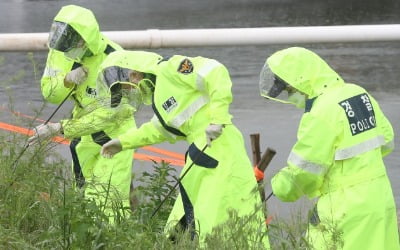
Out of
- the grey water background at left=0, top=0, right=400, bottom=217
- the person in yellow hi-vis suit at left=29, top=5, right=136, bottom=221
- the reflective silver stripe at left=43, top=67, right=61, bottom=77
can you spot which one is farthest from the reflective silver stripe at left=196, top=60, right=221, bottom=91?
the reflective silver stripe at left=43, top=67, right=61, bottom=77

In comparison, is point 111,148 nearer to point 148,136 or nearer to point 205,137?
point 148,136

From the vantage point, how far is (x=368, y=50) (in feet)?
47.9

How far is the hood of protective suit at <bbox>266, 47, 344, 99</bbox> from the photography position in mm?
5352

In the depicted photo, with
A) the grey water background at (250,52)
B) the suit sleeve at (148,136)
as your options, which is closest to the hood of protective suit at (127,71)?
the suit sleeve at (148,136)

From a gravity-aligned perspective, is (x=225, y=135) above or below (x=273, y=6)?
above

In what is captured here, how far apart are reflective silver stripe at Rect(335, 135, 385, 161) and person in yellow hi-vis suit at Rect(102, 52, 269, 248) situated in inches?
29.2

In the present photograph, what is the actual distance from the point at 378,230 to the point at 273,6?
14.4 meters

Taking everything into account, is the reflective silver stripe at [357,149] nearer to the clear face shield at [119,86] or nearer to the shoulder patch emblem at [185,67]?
the shoulder patch emblem at [185,67]

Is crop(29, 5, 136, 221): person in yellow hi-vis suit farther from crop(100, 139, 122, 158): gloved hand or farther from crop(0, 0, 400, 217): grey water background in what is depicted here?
crop(0, 0, 400, 217): grey water background

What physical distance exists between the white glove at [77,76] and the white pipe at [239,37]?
1.32ft

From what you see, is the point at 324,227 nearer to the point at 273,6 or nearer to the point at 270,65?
the point at 270,65

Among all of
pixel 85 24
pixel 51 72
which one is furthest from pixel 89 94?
pixel 85 24

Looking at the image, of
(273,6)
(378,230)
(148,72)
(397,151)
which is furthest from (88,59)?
(273,6)

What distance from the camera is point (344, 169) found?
514cm
